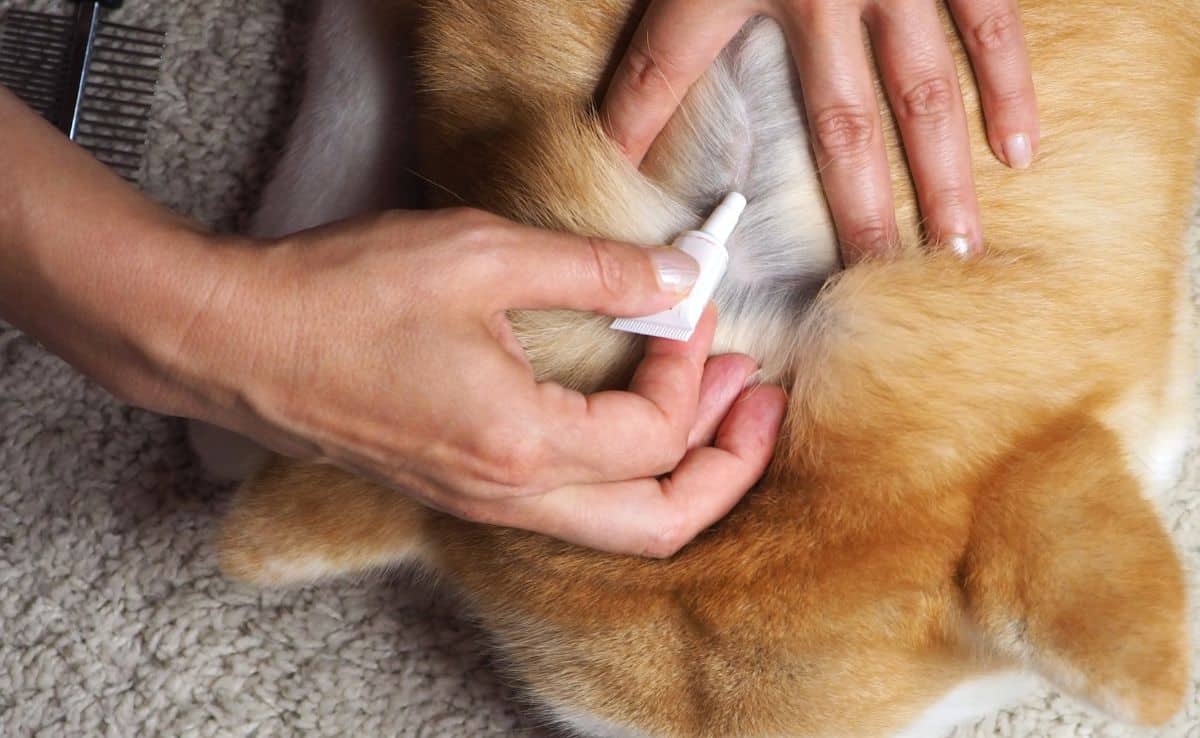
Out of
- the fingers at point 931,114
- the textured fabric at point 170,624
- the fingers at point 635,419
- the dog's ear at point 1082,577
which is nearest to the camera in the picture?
the dog's ear at point 1082,577

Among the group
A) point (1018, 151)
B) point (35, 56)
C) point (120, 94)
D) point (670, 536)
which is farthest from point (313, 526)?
point (35, 56)

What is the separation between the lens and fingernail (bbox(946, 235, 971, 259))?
1.03 metres

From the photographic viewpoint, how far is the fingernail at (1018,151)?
1.07 meters

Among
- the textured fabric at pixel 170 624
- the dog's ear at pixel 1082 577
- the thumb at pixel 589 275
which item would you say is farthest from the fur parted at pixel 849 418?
the textured fabric at pixel 170 624

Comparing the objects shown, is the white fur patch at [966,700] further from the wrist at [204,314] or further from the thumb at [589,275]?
the wrist at [204,314]

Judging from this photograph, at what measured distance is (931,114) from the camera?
1.06 m

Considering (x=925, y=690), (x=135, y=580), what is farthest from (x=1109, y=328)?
(x=135, y=580)

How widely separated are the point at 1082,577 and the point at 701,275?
1.21ft

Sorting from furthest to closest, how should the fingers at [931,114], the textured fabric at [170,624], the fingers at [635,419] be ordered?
the textured fabric at [170,624], the fingers at [931,114], the fingers at [635,419]

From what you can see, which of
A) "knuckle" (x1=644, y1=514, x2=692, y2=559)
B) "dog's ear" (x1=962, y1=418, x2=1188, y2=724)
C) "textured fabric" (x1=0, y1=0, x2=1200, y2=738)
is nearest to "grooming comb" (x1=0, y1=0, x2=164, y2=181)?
"textured fabric" (x1=0, y1=0, x2=1200, y2=738)

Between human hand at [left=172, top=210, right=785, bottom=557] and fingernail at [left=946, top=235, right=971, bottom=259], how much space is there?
0.24 m

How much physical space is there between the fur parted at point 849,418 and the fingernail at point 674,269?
97 mm

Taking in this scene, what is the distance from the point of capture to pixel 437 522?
3.75 ft

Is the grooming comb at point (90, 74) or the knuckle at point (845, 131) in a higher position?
the knuckle at point (845, 131)
